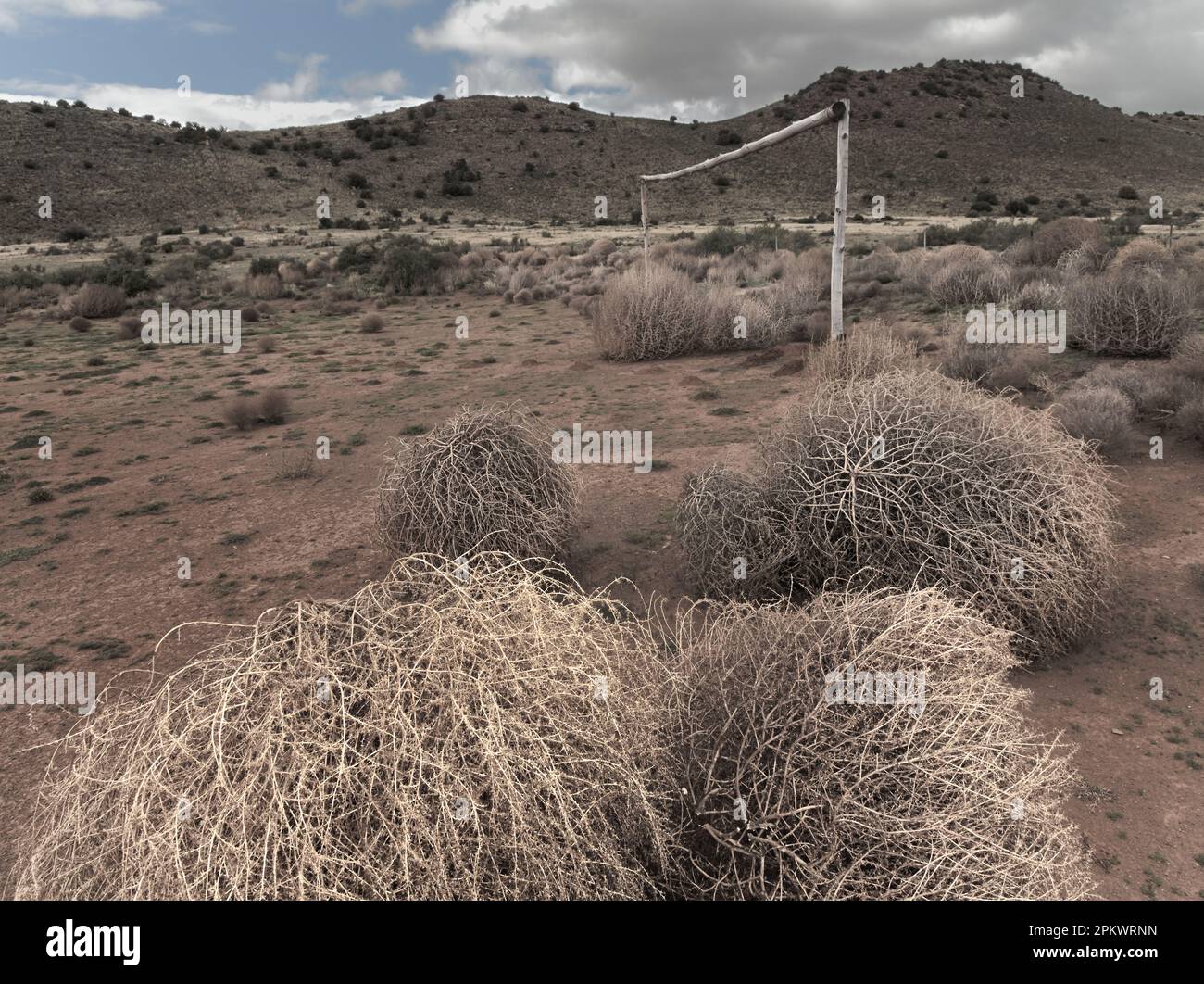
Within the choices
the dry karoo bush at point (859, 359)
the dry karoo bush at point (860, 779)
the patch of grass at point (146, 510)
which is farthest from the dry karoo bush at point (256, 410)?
the dry karoo bush at point (860, 779)

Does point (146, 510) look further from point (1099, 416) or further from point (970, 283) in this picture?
point (970, 283)

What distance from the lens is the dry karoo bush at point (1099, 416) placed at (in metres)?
7.24

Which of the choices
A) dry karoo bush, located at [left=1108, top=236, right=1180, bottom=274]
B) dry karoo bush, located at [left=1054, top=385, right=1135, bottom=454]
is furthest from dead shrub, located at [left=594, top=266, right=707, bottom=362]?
dry karoo bush, located at [left=1054, top=385, right=1135, bottom=454]

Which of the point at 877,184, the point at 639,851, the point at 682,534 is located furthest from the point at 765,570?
the point at 877,184

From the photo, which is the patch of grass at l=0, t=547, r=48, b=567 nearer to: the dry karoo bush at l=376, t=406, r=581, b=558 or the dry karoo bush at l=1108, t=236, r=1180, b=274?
the dry karoo bush at l=376, t=406, r=581, b=558

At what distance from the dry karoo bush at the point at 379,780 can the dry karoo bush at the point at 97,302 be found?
22052 mm

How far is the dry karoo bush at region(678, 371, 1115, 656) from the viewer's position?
4.23 metres

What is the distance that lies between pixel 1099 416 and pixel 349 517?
7.16m

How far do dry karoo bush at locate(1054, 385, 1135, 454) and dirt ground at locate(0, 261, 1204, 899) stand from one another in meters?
0.25

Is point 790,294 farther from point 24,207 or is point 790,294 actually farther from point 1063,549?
point 24,207

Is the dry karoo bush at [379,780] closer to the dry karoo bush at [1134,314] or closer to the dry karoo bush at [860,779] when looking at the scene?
the dry karoo bush at [860,779]

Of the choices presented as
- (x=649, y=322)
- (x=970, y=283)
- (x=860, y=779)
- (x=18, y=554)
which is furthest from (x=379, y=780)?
(x=970, y=283)

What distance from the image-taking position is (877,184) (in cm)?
5034

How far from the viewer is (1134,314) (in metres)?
10.0
